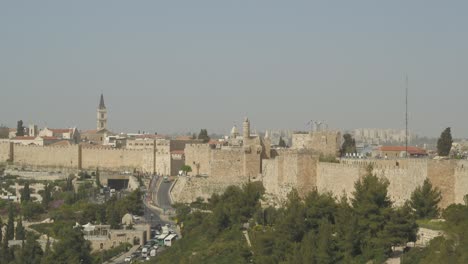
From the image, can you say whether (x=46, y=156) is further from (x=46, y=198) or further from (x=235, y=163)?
(x=235, y=163)

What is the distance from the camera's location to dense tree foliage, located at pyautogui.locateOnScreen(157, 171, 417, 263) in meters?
22.4

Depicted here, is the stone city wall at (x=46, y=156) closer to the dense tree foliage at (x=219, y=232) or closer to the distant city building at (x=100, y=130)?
the distant city building at (x=100, y=130)

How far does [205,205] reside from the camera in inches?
1542

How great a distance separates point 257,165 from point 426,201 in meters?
16.2

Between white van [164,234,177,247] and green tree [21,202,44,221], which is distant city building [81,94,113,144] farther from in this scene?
white van [164,234,177,247]

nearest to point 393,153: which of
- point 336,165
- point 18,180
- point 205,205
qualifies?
point 205,205

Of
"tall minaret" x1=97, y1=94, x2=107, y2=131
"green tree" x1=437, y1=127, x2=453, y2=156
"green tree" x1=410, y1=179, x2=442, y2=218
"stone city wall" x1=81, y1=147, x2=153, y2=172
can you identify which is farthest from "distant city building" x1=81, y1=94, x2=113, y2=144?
"green tree" x1=410, y1=179, x2=442, y2=218

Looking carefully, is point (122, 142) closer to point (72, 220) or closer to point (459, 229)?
point (72, 220)

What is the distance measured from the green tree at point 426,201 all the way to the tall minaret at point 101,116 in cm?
5425

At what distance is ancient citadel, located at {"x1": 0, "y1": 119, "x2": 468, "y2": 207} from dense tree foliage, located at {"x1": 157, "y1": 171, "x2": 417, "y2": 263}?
4.80ft

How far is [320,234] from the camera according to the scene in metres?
23.5

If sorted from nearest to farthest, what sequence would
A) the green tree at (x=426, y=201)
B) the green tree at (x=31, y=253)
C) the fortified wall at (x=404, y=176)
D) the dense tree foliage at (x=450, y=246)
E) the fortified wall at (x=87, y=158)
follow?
1. the dense tree foliage at (x=450, y=246)
2. the green tree at (x=426, y=201)
3. the fortified wall at (x=404, y=176)
4. the green tree at (x=31, y=253)
5. the fortified wall at (x=87, y=158)

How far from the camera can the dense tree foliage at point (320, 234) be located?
2239 cm

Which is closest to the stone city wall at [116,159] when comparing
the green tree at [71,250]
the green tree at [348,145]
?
the green tree at [348,145]
